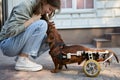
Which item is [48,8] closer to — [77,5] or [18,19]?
[18,19]

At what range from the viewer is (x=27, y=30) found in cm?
396

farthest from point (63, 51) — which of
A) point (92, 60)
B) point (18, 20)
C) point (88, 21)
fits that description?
point (88, 21)

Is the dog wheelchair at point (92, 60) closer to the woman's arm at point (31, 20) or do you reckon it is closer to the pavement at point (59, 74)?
the pavement at point (59, 74)

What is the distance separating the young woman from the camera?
3.86 m

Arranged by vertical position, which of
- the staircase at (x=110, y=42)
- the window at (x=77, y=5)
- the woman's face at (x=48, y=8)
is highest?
the woman's face at (x=48, y=8)

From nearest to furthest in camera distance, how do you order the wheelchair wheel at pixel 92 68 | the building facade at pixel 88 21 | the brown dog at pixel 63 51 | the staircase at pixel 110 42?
the wheelchair wheel at pixel 92 68 → the brown dog at pixel 63 51 → the staircase at pixel 110 42 → the building facade at pixel 88 21

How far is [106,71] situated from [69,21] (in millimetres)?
5009

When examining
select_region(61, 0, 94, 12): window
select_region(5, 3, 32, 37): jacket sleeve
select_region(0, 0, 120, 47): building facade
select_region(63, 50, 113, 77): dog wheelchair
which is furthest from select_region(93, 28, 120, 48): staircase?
select_region(5, 3, 32, 37): jacket sleeve

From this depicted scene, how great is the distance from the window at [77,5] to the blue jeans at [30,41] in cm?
505

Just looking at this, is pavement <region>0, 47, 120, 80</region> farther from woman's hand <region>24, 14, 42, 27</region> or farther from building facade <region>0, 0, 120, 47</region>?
building facade <region>0, 0, 120, 47</region>

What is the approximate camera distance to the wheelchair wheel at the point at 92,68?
363cm

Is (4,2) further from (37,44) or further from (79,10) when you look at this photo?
(37,44)

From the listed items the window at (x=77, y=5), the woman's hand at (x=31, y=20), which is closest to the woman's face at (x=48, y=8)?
the woman's hand at (x=31, y=20)

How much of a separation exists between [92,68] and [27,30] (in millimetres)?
938
